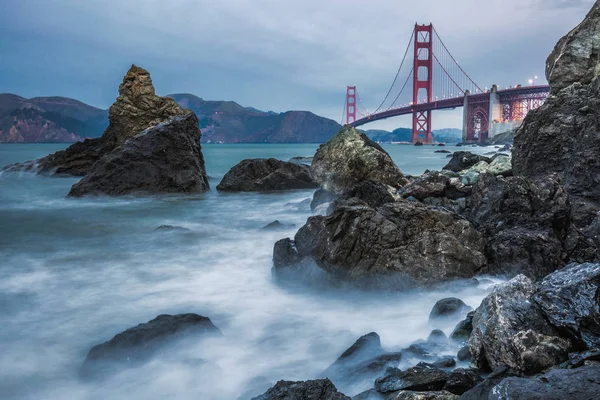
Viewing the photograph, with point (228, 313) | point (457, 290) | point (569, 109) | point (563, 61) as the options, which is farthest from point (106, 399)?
point (563, 61)

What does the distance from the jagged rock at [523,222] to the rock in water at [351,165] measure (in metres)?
2.79

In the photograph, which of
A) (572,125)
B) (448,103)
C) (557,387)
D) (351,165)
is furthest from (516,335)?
(448,103)

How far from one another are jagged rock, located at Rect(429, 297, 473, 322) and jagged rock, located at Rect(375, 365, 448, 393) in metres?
1.09

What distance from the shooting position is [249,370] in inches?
120

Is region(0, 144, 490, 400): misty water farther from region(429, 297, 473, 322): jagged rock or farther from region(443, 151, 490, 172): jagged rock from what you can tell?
region(443, 151, 490, 172): jagged rock

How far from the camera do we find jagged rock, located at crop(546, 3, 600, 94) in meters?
6.34

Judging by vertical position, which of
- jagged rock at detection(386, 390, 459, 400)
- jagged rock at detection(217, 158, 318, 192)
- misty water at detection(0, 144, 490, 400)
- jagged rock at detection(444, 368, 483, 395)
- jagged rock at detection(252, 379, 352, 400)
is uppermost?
jagged rock at detection(217, 158, 318, 192)

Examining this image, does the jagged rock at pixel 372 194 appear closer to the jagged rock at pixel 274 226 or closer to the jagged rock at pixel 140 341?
the jagged rock at pixel 274 226

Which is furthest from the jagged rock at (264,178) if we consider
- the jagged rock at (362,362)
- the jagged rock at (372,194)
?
the jagged rock at (362,362)

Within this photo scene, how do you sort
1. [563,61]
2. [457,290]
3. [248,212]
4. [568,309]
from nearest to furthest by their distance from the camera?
[568,309] < [457,290] < [563,61] < [248,212]

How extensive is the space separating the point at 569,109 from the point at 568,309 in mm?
4740

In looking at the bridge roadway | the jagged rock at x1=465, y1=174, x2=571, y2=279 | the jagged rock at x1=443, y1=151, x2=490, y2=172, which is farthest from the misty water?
the bridge roadway

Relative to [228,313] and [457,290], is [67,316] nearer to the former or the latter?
[228,313]

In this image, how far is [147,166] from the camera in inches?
431
